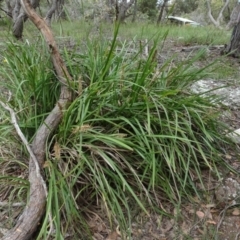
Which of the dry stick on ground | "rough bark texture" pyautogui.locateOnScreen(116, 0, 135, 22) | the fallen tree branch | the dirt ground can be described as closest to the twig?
the dry stick on ground

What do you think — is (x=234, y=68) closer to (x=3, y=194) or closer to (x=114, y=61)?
(x=114, y=61)

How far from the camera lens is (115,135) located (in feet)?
6.42

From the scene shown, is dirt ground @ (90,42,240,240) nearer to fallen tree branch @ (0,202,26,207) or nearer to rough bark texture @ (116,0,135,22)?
fallen tree branch @ (0,202,26,207)

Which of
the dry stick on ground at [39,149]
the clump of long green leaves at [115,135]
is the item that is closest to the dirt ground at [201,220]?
the clump of long green leaves at [115,135]

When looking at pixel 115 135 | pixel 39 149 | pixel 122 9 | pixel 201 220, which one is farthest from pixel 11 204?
pixel 122 9

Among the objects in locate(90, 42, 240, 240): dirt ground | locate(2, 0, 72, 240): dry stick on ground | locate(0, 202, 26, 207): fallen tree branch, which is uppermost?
locate(2, 0, 72, 240): dry stick on ground

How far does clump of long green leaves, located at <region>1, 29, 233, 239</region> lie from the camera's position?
1855mm

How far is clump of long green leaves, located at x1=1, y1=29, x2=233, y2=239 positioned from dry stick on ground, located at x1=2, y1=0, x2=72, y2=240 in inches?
2.5

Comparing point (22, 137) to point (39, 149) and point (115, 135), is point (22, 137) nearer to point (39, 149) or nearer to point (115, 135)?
point (39, 149)

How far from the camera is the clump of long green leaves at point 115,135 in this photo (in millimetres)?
1855

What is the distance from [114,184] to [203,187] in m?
0.62

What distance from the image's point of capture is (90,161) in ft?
6.36

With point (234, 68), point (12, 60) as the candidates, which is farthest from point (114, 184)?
point (234, 68)

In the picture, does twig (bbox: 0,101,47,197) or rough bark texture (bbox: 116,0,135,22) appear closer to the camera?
twig (bbox: 0,101,47,197)
